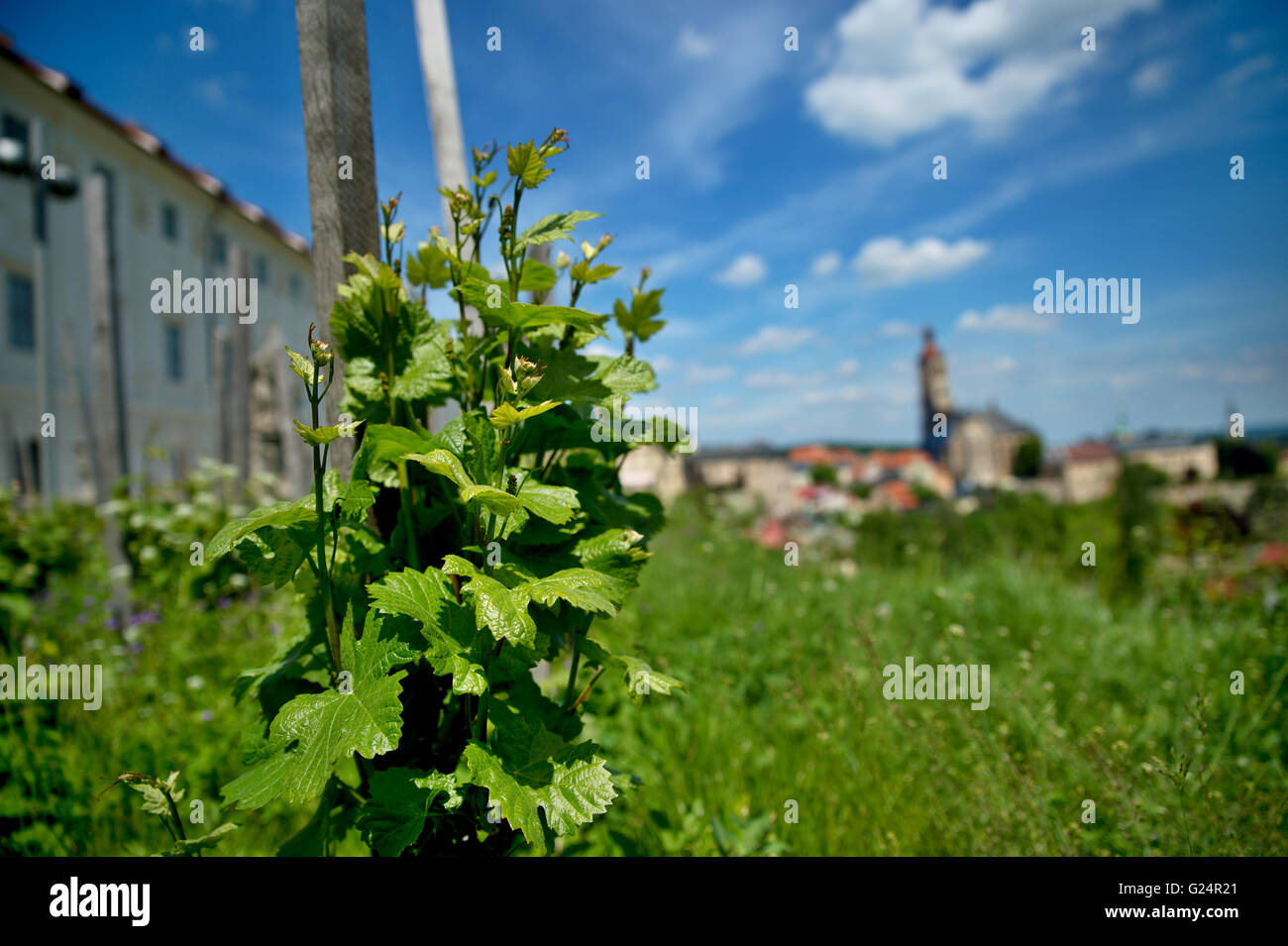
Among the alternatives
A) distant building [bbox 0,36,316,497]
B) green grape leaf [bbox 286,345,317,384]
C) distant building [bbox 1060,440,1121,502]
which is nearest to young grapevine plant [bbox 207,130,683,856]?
green grape leaf [bbox 286,345,317,384]

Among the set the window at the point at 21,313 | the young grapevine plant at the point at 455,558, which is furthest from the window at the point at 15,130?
the young grapevine plant at the point at 455,558

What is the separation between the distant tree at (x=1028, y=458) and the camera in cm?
7594

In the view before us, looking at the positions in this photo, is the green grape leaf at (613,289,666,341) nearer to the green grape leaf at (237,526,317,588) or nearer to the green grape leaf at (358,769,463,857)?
the green grape leaf at (237,526,317,588)

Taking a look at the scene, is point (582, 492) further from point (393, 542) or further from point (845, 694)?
point (845, 694)

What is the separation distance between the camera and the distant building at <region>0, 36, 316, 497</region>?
11594 millimetres

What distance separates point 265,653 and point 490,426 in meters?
3.17

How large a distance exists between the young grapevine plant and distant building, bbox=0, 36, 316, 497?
686 centimetres

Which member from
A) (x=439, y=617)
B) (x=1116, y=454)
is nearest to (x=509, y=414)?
(x=439, y=617)

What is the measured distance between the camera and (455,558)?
1080 mm

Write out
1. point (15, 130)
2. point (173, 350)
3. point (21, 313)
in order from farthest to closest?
1. point (173, 350)
2. point (21, 313)
3. point (15, 130)

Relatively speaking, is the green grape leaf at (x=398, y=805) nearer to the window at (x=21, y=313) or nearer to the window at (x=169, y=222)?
the window at (x=21, y=313)

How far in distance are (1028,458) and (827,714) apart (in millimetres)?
88151

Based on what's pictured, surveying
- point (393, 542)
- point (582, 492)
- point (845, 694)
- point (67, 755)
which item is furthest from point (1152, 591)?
point (67, 755)

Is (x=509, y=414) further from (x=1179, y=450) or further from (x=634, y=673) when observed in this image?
(x=1179, y=450)
